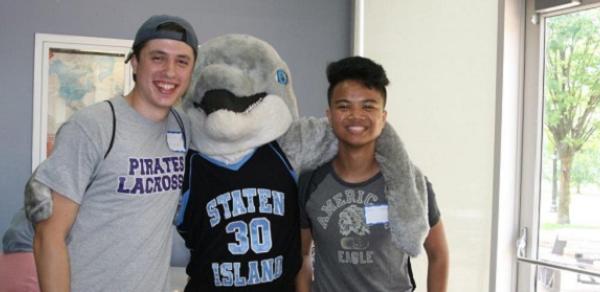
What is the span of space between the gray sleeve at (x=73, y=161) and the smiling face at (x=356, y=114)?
70cm

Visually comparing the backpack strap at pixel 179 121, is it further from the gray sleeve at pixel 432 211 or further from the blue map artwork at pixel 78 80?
the blue map artwork at pixel 78 80

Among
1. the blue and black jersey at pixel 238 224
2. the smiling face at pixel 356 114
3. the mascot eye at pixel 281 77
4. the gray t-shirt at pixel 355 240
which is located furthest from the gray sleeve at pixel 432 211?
the mascot eye at pixel 281 77

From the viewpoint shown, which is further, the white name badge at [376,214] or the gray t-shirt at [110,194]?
the white name badge at [376,214]

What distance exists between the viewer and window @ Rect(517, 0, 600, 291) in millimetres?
2186

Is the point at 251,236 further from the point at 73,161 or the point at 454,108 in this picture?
the point at 454,108

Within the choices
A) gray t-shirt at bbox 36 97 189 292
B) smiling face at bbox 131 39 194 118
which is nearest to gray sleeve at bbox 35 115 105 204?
gray t-shirt at bbox 36 97 189 292

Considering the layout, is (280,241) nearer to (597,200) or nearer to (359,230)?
(359,230)

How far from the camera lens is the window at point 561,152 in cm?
219

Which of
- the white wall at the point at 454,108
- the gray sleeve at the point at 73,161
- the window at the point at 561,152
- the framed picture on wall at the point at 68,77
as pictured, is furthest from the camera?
the framed picture on wall at the point at 68,77

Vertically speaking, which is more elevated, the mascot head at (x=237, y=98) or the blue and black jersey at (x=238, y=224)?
the mascot head at (x=237, y=98)

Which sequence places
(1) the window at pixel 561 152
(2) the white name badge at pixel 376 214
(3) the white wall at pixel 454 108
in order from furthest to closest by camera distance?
(3) the white wall at pixel 454 108
(1) the window at pixel 561 152
(2) the white name badge at pixel 376 214

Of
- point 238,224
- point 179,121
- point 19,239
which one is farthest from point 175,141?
point 19,239

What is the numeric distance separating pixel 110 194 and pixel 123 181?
0.05 metres

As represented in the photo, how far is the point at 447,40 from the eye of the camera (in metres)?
2.73
